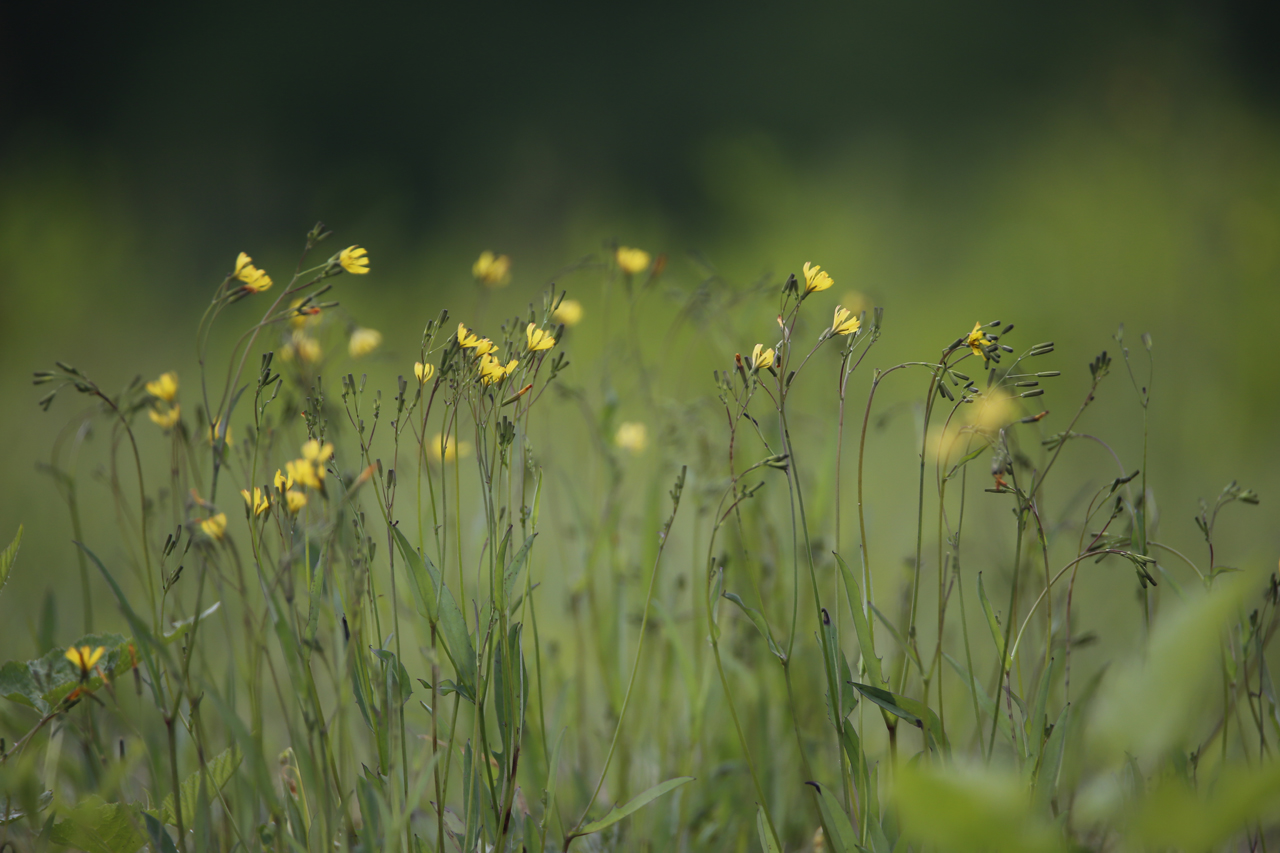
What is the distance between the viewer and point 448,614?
0.48m

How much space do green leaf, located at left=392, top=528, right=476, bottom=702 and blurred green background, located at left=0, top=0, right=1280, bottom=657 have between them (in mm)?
384

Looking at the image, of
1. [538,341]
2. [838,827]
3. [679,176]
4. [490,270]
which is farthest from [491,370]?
[679,176]

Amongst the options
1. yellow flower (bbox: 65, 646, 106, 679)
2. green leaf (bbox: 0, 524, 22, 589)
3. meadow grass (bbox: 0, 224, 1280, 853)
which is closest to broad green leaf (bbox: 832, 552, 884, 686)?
meadow grass (bbox: 0, 224, 1280, 853)

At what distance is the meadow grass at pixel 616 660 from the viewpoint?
430 mm

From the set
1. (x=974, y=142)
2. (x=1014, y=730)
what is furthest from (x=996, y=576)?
(x=974, y=142)

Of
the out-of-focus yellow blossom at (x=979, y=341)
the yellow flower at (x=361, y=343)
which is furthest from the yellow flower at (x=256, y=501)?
the out-of-focus yellow blossom at (x=979, y=341)

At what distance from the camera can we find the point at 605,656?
2.56ft

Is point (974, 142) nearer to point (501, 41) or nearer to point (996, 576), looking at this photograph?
point (501, 41)

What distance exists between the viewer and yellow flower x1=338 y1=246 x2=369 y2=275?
521 millimetres

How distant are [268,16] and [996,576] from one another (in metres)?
5.49

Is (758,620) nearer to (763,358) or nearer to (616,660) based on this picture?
(763,358)

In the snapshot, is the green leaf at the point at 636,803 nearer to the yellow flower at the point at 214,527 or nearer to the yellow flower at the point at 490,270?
the yellow flower at the point at 214,527

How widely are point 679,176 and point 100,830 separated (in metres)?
4.70

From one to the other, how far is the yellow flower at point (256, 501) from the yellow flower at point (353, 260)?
165 mm
